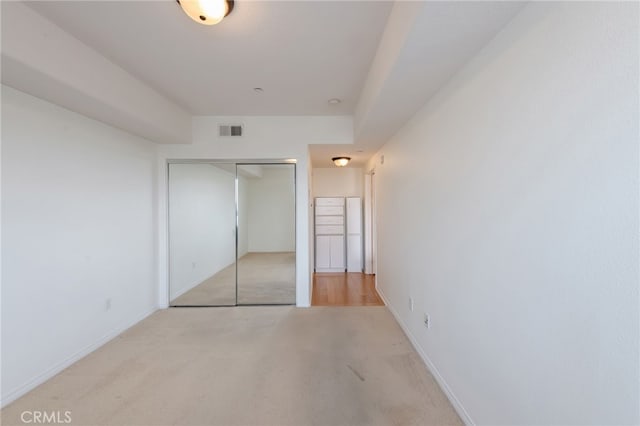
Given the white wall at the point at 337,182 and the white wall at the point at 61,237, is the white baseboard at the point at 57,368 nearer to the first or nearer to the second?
the white wall at the point at 61,237

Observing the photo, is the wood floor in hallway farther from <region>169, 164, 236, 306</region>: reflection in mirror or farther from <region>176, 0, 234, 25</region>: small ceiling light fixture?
<region>176, 0, 234, 25</region>: small ceiling light fixture

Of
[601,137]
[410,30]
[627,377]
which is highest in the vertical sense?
[410,30]

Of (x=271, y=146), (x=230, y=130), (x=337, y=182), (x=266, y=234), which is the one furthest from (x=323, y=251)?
(x=230, y=130)

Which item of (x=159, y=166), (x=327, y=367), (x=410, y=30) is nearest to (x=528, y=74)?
(x=410, y=30)

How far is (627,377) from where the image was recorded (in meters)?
0.80

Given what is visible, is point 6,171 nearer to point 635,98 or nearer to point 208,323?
point 208,323

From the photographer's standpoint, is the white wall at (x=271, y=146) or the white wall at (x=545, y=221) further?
the white wall at (x=271, y=146)

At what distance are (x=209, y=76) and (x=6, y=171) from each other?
1.68m

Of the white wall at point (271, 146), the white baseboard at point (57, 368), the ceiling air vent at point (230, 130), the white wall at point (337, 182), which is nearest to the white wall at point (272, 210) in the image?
the white wall at point (271, 146)

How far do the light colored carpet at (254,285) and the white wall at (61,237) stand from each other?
861 mm

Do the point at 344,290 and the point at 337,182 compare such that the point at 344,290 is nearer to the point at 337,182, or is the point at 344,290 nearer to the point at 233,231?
the point at 233,231

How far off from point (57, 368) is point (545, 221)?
353 cm

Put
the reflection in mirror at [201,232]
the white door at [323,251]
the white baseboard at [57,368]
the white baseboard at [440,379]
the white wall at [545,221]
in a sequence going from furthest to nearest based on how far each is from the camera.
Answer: the white door at [323,251], the reflection in mirror at [201,232], the white baseboard at [57,368], the white baseboard at [440,379], the white wall at [545,221]

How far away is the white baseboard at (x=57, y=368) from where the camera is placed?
190 centimetres
